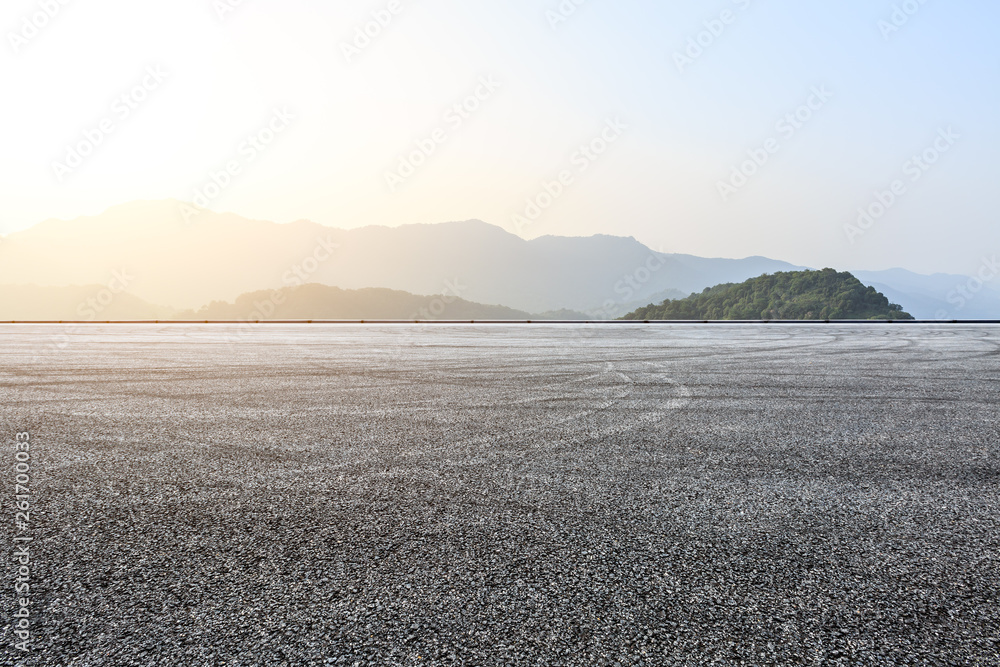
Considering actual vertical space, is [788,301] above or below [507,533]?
above

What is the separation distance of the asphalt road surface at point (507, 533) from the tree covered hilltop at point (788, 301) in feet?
231

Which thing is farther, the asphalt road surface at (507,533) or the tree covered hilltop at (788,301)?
the tree covered hilltop at (788,301)

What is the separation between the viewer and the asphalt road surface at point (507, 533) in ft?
7.59

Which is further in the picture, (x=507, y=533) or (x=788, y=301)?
(x=788, y=301)

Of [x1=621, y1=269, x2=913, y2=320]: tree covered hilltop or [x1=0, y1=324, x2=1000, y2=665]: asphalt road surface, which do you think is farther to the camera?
[x1=621, y1=269, x2=913, y2=320]: tree covered hilltop

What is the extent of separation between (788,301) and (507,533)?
89765mm

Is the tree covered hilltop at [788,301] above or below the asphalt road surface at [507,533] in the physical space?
above

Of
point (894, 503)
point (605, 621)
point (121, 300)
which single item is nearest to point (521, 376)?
point (894, 503)

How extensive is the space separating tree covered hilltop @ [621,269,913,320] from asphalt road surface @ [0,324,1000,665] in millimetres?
70274

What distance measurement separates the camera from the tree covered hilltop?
258ft

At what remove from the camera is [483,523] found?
11.4ft

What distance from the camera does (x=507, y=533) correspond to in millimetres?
3326

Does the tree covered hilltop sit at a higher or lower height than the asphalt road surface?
higher

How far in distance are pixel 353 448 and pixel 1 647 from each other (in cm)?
318
